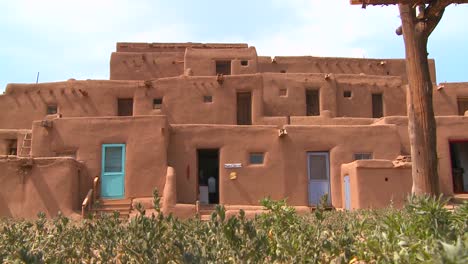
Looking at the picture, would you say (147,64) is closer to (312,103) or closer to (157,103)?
(157,103)

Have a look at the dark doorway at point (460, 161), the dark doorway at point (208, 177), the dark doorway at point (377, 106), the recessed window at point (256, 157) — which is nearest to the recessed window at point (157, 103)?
the dark doorway at point (208, 177)

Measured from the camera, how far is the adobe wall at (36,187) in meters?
16.0

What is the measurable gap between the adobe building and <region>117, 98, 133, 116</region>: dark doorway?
4 centimetres

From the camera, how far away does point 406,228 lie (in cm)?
520

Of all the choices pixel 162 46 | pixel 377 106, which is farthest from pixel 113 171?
pixel 377 106

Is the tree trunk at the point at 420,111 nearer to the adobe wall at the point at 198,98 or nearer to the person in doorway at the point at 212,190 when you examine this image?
the person in doorway at the point at 212,190

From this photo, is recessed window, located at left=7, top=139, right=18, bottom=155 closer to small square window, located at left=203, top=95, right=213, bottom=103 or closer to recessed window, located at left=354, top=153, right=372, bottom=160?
small square window, located at left=203, top=95, right=213, bottom=103

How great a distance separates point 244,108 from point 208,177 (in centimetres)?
319

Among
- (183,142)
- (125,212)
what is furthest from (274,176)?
(125,212)

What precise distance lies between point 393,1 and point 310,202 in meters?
10.9

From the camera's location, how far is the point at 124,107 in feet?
74.3

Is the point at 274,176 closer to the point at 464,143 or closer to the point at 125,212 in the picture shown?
the point at 125,212

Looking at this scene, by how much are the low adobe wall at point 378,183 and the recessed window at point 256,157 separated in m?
3.18

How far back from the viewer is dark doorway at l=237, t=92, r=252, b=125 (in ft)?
72.5
